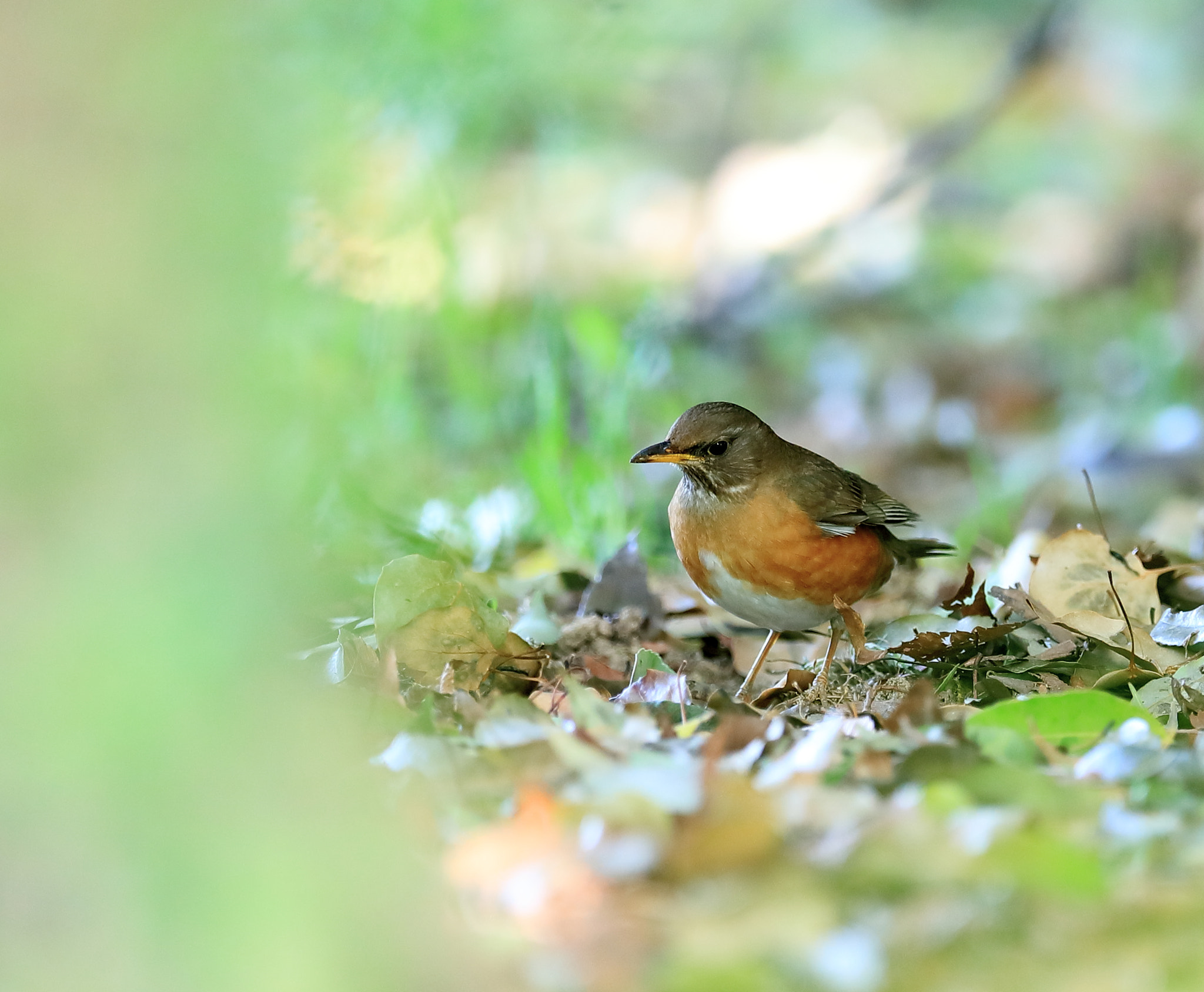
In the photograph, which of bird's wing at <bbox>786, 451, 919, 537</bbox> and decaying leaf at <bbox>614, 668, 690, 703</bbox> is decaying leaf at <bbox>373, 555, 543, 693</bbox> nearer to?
decaying leaf at <bbox>614, 668, 690, 703</bbox>

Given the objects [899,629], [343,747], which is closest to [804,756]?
[343,747]

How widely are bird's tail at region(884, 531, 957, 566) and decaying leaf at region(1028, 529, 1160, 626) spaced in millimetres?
928

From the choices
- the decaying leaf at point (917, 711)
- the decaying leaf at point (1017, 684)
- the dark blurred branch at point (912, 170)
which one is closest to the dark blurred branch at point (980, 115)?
the dark blurred branch at point (912, 170)

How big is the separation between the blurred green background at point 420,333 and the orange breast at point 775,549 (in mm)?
980

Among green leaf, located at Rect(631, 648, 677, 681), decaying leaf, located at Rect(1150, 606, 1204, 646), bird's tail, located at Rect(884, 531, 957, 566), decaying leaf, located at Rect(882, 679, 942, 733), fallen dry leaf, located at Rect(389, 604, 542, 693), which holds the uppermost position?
decaying leaf, located at Rect(882, 679, 942, 733)

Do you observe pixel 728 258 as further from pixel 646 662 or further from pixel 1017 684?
pixel 646 662

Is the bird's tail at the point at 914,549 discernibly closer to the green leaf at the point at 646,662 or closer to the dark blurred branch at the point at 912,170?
the green leaf at the point at 646,662

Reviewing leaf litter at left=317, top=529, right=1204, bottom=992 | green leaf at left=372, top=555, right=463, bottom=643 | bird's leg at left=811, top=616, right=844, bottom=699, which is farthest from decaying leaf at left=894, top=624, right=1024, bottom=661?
green leaf at left=372, top=555, right=463, bottom=643

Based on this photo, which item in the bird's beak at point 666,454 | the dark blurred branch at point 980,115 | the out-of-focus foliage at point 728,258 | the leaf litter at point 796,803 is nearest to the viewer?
the leaf litter at point 796,803

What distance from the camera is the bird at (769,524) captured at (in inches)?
166

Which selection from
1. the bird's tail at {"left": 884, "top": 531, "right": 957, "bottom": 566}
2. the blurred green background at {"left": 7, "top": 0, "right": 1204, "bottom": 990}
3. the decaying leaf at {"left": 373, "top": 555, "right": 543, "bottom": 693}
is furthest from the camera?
the bird's tail at {"left": 884, "top": 531, "right": 957, "bottom": 566}

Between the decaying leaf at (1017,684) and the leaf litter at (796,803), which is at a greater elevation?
the leaf litter at (796,803)

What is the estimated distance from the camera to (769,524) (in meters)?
4.31

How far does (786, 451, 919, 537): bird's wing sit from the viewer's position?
4.43 metres
